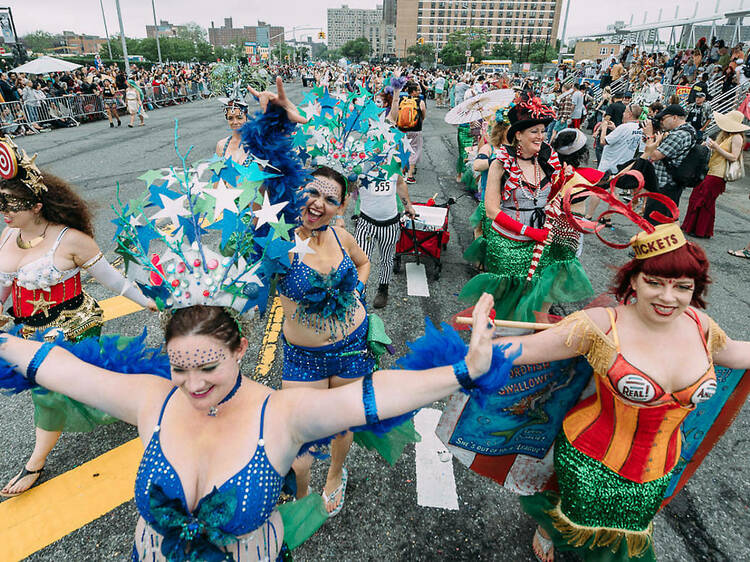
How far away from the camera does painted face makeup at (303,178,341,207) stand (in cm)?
269

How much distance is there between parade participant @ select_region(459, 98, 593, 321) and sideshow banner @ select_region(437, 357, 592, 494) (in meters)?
1.42

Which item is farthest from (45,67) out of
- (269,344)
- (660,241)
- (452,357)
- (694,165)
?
(660,241)

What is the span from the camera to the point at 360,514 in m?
2.85

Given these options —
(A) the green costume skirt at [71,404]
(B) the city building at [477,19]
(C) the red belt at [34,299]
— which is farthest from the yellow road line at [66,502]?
(B) the city building at [477,19]

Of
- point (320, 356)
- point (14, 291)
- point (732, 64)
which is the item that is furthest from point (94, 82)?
point (732, 64)

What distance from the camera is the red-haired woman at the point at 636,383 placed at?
1971 millimetres

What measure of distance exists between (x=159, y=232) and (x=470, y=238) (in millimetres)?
6363

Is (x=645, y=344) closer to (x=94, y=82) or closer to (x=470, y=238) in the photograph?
(x=470, y=238)

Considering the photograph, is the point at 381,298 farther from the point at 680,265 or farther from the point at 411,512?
the point at 680,265

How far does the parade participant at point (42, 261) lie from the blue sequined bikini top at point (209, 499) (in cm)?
135

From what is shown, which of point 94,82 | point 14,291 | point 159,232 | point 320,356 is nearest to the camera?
point 159,232

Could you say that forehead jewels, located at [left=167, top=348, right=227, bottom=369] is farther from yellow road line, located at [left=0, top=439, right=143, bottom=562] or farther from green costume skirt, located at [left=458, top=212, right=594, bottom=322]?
green costume skirt, located at [left=458, top=212, right=594, bottom=322]

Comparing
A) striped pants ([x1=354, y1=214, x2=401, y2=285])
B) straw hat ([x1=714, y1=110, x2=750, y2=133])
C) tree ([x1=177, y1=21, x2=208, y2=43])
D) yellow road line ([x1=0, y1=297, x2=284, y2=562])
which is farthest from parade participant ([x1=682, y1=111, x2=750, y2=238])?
tree ([x1=177, y1=21, x2=208, y2=43])

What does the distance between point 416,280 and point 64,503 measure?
4.40 m
